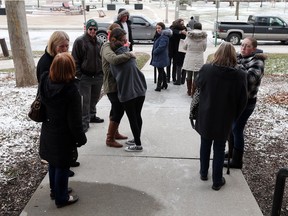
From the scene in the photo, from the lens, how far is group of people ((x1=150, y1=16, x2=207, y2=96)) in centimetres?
730

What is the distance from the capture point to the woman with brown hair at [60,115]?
3.15 m

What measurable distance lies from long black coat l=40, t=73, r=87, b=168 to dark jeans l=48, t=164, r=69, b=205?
118mm

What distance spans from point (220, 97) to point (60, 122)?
1.61 metres

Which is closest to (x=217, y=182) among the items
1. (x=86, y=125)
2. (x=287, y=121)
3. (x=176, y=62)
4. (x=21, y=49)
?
(x=86, y=125)

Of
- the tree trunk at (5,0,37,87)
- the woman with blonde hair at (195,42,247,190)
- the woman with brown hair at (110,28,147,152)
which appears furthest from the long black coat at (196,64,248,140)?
the tree trunk at (5,0,37,87)

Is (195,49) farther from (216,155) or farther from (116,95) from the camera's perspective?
(216,155)

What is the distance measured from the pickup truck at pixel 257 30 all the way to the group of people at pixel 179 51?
1112 cm

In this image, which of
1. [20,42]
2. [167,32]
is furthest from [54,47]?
[20,42]

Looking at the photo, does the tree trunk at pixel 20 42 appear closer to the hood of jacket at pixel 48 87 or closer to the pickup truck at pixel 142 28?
the hood of jacket at pixel 48 87

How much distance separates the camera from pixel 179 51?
27.0ft

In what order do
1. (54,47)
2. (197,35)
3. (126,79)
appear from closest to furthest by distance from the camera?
(54,47) → (126,79) → (197,35)

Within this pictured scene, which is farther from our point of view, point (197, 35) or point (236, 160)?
point (197, 35)

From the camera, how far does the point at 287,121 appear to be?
629cm

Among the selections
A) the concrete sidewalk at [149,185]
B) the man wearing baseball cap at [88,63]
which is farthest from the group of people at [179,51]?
the man wearing baseball cap at [88,63]
